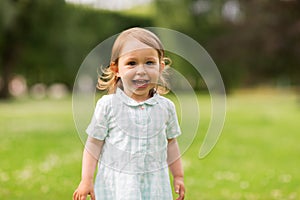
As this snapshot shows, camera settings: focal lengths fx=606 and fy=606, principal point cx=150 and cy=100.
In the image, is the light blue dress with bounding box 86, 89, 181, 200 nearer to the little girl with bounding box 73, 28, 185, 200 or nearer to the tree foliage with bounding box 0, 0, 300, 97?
the little girl with bounding box 73, 28, 185, 200

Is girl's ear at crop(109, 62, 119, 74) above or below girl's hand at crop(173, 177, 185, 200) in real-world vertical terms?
above

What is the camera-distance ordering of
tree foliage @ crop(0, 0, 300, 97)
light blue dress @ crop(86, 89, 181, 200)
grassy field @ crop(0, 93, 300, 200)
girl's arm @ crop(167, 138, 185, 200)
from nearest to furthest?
light blue dress @ crop(86, 89, 181, 200) < girl's arm @ crop(167, 138, 185, 200) < grassy field @ crop(0, 93, 300, 200) < tree foliage @ crop(0, 0, 300, 97)

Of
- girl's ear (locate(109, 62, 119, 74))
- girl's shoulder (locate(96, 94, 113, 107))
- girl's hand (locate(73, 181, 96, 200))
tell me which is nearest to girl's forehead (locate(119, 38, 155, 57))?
girl's ear (locate(109, 62, 119, 74))

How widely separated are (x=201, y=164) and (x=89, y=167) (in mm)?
5650

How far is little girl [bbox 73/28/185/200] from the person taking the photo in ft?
10.4

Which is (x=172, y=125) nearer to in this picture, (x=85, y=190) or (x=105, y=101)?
(x=105, y=101)

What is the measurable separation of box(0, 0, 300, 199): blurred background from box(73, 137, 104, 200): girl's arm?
2724 millimetres

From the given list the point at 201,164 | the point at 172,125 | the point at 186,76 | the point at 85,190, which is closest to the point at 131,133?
the point at 172,125

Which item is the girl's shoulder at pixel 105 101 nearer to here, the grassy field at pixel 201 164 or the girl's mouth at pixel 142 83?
the girl's mouth at pixel 142 83

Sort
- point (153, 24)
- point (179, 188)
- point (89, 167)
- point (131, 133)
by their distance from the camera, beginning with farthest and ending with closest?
1. point (153, 24)
2. point (179, 188)
3. point (89, 167)
4. point (131, 133)

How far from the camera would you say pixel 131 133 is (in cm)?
318

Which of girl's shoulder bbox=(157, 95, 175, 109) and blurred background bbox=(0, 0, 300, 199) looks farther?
blurred background bbox=(0, 0, 300, 199)

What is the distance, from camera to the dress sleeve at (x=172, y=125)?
336 cm

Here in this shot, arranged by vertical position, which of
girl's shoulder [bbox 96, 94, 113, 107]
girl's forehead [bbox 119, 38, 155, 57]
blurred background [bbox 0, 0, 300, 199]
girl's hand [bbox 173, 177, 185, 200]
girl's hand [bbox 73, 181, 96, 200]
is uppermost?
blurred background [bbox 0, 0, 300, 199]
